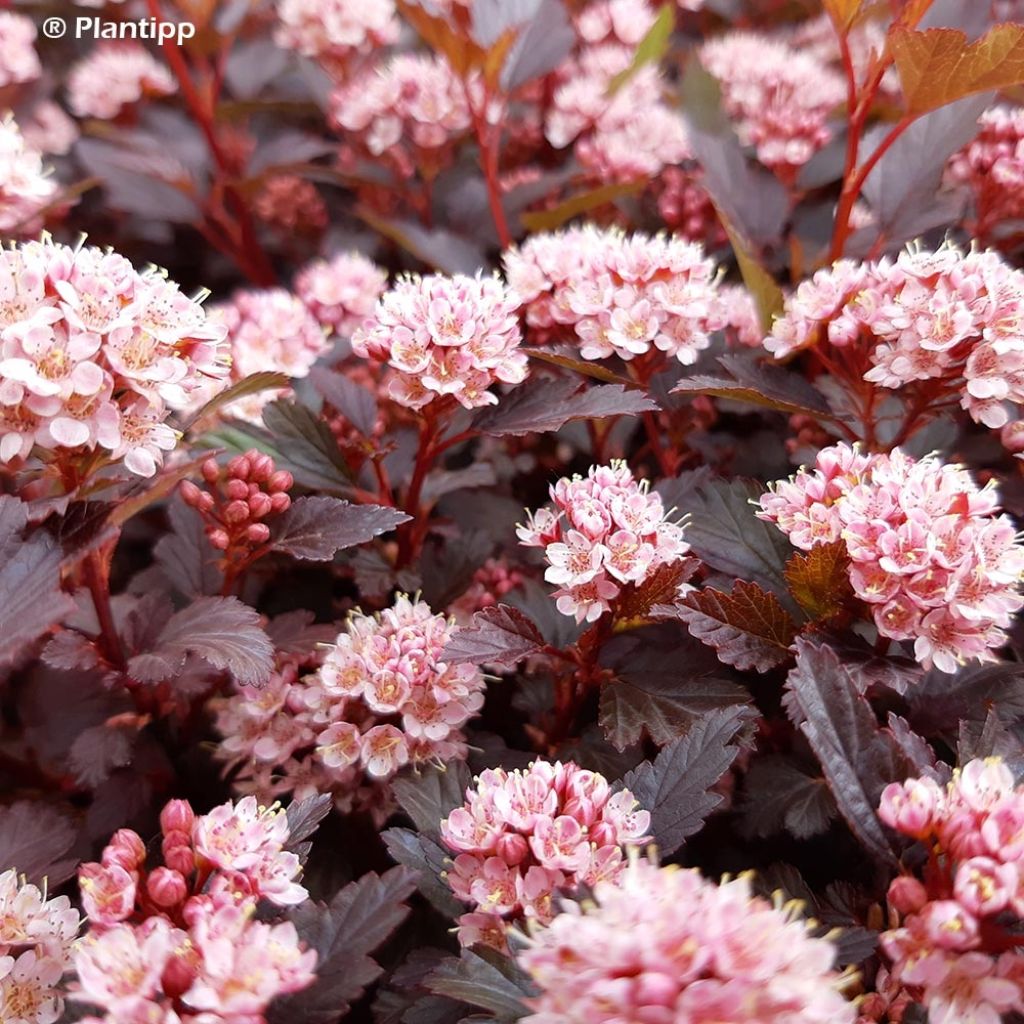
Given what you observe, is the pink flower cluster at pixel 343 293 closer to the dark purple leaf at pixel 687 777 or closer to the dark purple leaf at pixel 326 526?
the dark purple leaf at pixel 326 526

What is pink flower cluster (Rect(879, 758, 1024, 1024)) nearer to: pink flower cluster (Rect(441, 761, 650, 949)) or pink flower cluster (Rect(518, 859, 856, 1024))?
pink flower cluster (Rect(518, 859, 856, 1024))

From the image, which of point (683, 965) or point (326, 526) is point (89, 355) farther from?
point (683, 965)

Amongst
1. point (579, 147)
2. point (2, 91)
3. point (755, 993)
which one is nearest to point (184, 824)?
point (755, 993)

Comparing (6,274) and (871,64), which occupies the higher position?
(871,64)

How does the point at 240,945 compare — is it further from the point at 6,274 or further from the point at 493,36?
the point at 493,36

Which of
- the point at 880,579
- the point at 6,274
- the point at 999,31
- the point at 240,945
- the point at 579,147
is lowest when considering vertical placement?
the point at 240,945

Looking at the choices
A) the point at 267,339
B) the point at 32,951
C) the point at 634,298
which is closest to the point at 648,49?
the point at 634,298
